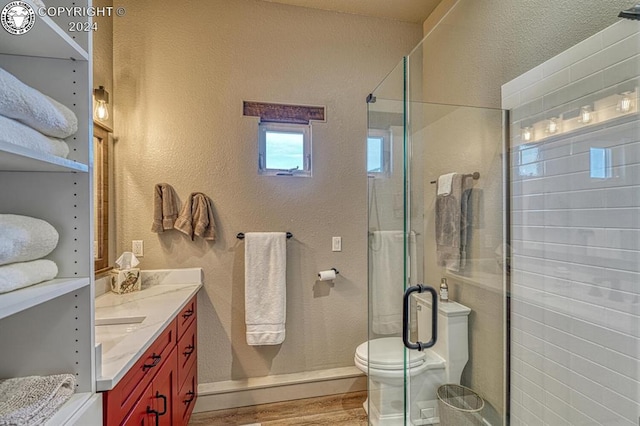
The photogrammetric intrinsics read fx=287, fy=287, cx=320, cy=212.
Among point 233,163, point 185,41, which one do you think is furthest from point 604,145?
point 185,41

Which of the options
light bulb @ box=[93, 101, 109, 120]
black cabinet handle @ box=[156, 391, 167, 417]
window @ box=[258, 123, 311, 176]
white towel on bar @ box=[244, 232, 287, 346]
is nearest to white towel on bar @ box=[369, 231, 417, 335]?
white towel on bar @ box=[244, 232, 287, 346]

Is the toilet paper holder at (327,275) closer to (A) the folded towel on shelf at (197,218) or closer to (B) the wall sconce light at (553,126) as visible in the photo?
(A) the folded towel on shelf at (197,218)

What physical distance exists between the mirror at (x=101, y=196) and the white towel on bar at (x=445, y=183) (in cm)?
225

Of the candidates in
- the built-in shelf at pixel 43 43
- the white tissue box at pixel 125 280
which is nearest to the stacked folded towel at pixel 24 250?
the built-in shelf at pixel 43 43

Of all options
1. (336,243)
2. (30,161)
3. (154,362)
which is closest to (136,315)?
(154,362)

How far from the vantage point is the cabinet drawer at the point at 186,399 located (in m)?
1.57

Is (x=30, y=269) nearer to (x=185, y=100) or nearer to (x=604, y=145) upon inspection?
(x=185, y=100)

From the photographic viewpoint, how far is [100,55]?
1.89m

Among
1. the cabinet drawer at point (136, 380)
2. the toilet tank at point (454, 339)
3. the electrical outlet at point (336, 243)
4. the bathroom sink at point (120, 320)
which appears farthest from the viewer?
the electrical outlet at point (336, 243)

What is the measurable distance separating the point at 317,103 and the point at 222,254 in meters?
1.43

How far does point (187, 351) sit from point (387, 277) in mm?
1450

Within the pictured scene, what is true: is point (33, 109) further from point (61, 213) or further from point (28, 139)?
point (61, 213)

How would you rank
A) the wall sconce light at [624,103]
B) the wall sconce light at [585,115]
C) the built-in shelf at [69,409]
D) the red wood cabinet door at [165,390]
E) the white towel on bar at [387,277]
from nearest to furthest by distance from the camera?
the built-in shelf at [69,409], the wall sconce light at [624,103], the wall sconce light at [585,115], the red wood cabinet door at [165,390], the white towel on bar at [387,277]

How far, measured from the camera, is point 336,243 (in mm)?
2381
